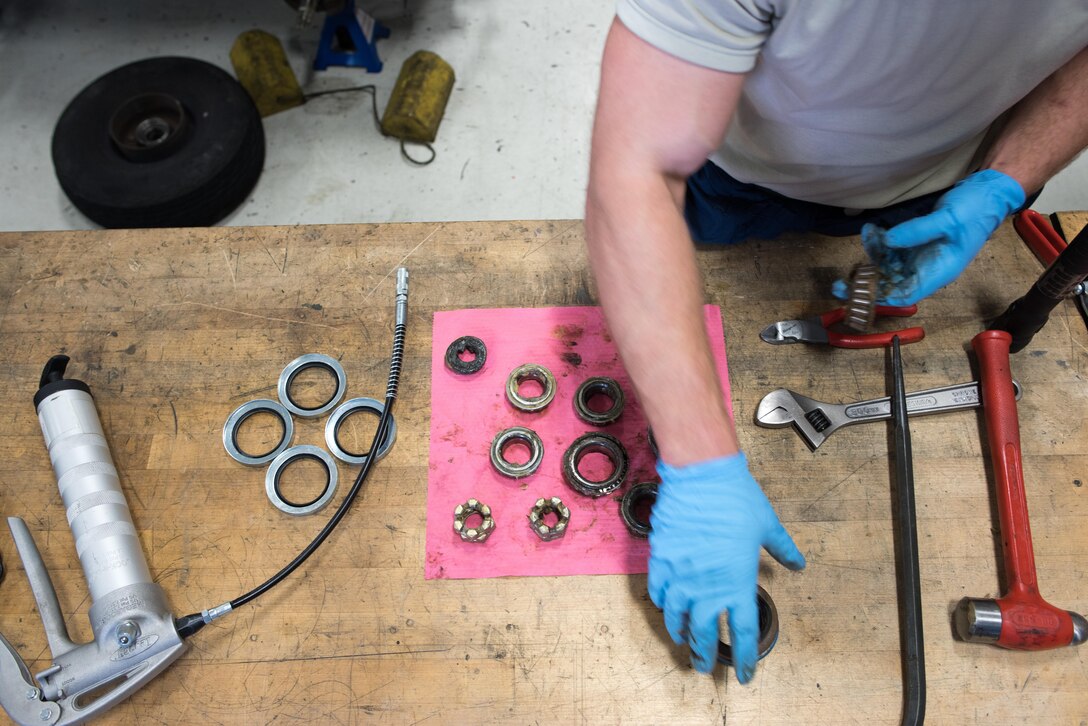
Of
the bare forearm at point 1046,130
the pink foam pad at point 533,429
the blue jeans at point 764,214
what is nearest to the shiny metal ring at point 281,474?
the pink foam pad at point 533,429

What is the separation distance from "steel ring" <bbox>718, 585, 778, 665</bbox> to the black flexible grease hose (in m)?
0.54

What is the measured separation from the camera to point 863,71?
0.90 metres

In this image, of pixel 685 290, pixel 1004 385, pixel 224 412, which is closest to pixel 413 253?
pixel 224 412

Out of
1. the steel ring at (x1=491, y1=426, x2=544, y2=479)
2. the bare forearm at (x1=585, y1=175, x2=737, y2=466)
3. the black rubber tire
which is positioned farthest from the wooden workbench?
the black rubber tire

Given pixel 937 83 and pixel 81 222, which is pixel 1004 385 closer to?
pixel 937 83

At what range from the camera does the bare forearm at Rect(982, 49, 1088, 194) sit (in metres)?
0.98

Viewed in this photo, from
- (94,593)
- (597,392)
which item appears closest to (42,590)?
(94,593)

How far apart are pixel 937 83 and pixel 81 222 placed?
207cm

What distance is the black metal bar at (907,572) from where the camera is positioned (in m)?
0.92

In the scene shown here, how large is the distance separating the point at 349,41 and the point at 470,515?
166cm

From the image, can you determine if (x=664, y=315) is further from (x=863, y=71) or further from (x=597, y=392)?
(x=863, y=71)

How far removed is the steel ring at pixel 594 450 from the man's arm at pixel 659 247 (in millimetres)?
179

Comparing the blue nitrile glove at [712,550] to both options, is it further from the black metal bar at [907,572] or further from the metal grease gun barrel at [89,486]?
the metal grease gun barrel at [89,486]

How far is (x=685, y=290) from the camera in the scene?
0.87 metres
